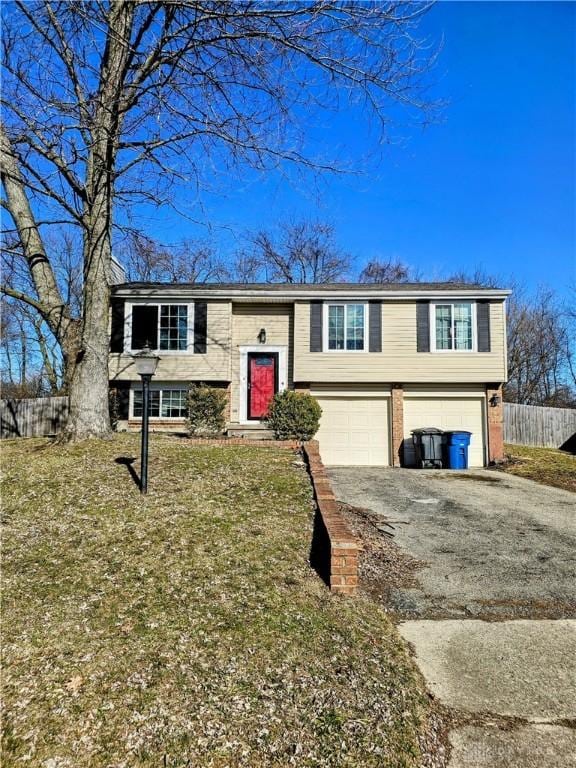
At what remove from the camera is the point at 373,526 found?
6.06 m

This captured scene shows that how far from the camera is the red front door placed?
13680mm

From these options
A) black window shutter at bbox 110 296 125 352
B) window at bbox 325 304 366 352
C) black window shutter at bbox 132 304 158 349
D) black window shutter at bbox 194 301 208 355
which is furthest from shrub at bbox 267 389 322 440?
black window shutter at bbox 110 296 125 352

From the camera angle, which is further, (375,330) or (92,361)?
(375,330)

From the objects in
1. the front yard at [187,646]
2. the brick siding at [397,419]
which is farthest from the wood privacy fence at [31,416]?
the front yard at [187,646]

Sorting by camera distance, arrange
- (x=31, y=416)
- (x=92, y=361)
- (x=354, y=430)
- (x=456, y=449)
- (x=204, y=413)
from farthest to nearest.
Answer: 1. (x=31, y=416)
2. (x=354, y=430)
3. (x=456, y=449)
4. (x=204, y=413)
5. (x=92, y=361)

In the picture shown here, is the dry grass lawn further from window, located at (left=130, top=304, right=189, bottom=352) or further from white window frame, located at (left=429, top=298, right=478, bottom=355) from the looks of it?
window, located at (left=130, top=304, right=189, bottom=352)

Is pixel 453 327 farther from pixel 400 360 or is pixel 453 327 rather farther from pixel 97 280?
pixel 97 280

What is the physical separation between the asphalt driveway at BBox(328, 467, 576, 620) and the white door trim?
166 inches

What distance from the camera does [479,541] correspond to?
18.7 feet

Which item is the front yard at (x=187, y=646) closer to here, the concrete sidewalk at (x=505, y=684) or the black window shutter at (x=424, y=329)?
the concrete sidewalk at (x=505, y=684)

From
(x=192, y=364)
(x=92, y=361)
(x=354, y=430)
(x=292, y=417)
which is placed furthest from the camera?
(x=354, y=430)

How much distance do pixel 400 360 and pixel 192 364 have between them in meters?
5.88

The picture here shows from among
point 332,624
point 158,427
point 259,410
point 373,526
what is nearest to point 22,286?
point 158,427

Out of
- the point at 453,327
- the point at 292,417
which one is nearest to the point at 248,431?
the point at 292,417
